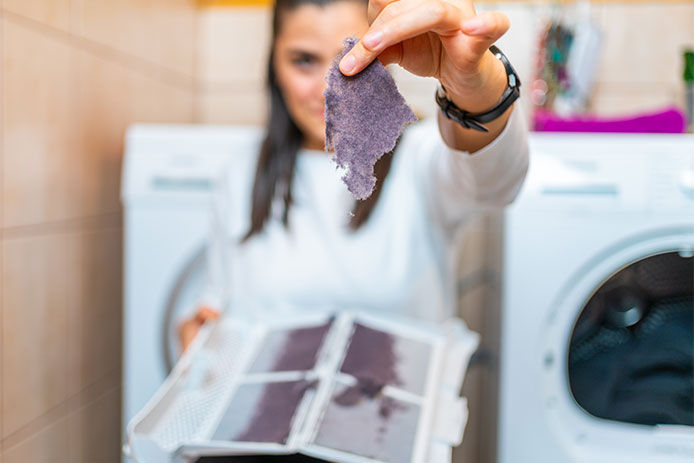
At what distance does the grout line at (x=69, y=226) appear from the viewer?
895 mm

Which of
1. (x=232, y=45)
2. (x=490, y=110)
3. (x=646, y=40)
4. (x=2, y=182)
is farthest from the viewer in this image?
(x=232, y=45)

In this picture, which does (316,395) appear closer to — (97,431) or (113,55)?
(97,431)

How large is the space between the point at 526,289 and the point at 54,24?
31.6 inches

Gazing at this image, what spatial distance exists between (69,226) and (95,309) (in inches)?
7.0

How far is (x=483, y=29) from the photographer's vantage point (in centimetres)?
42

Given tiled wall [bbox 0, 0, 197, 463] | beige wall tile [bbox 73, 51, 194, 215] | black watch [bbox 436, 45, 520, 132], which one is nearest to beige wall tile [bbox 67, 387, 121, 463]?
tiled wall [bbox 0, 0, 197, 463]

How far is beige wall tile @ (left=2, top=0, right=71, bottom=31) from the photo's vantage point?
0.87 m

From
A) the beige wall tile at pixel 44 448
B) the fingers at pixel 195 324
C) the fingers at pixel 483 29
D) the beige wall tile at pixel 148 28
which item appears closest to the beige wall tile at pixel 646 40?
the beige wall tile at pixel 148 28

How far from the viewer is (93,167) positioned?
3.68 feet

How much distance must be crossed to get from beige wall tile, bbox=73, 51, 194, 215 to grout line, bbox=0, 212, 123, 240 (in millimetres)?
14

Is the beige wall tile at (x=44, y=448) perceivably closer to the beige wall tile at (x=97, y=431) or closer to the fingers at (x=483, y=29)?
the beige wall tile at (x=97, y=431)

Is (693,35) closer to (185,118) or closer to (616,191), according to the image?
(616,191)

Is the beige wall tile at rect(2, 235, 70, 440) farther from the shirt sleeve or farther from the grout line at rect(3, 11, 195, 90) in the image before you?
the shirt sleeve

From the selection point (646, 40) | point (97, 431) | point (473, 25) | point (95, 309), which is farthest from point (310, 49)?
point (646, 40)
